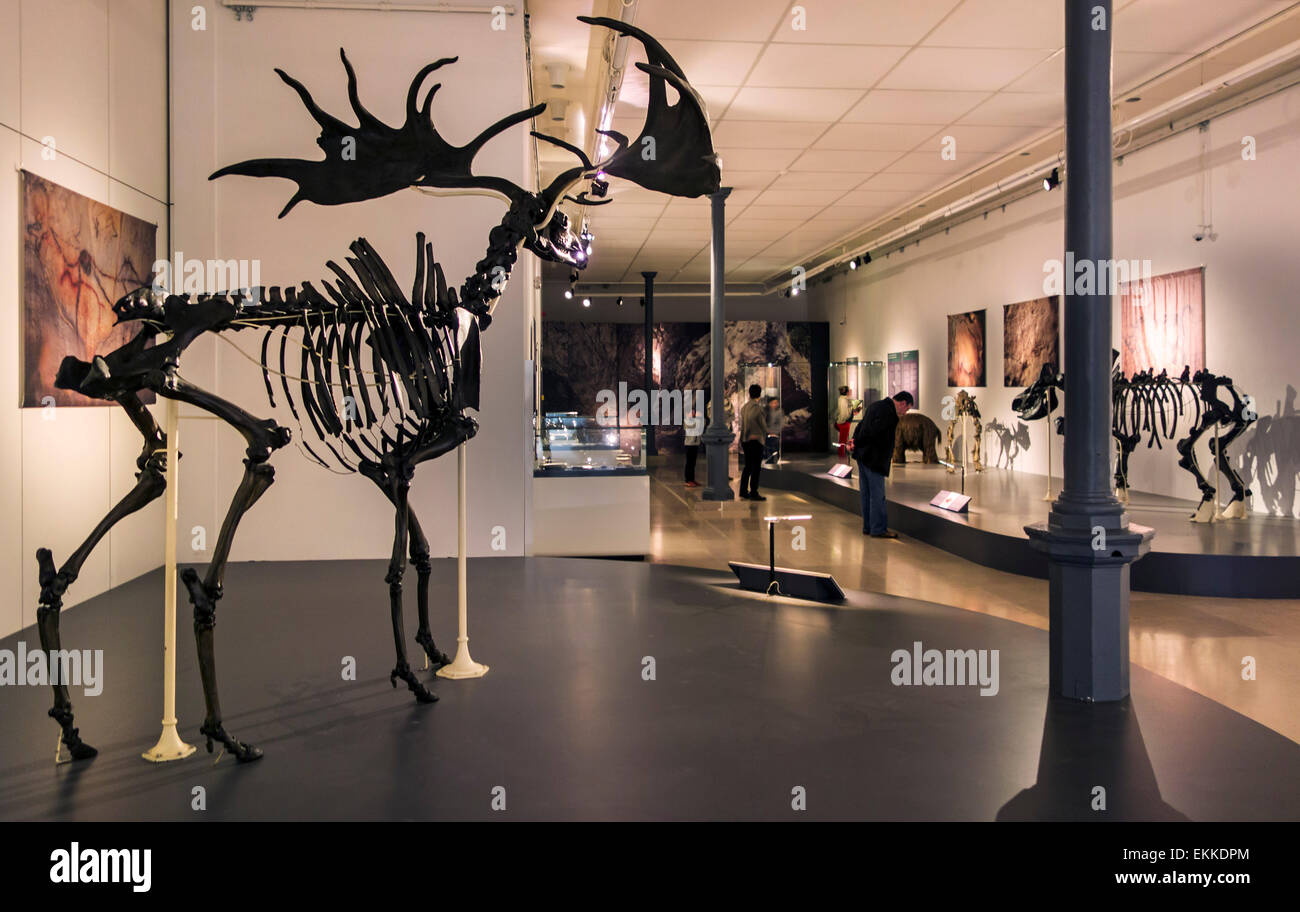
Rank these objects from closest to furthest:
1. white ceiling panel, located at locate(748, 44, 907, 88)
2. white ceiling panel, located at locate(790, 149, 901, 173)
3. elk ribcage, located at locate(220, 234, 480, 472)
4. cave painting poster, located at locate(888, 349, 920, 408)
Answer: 1. elk ribcage, located at locate(220, 234, 480, 472)
2. white ceiling panel, located at locate(748, 44, 907, 88)
3. white ceiling panel, located at locate(790, 149, 901, 173)
4. cave painting poster, located at locate(888, 349, 920, 408)

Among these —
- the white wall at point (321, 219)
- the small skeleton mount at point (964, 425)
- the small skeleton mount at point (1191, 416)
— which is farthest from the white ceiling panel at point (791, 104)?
the small skeleton mount at point (964, 425)

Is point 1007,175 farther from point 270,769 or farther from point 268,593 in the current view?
point 270,769

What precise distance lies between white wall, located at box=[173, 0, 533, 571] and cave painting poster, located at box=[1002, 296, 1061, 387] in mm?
8549

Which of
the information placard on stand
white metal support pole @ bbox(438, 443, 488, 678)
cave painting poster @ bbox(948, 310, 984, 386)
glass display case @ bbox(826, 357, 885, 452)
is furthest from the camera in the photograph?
glass display case @ bbox(826, 357, 885, 452)

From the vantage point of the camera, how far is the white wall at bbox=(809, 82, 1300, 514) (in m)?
9.70

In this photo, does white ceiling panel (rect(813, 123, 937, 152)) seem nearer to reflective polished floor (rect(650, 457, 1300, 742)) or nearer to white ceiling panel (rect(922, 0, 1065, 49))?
white ceiling panel (rect(922, 0, 1065, 49))

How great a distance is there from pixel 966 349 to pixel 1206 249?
621 cm

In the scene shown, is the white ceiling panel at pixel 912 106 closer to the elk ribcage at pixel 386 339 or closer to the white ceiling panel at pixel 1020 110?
the white ceiling panel at pixel 1020 110

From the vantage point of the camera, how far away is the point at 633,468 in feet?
30.2

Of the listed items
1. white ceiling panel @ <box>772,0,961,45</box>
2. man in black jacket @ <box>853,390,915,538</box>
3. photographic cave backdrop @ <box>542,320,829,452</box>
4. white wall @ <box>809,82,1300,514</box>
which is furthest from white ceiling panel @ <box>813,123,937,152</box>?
photographic cave backdrop @ <box>542,320,829,452</box>

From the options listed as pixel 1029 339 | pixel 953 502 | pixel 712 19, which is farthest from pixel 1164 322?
pixel 712 19

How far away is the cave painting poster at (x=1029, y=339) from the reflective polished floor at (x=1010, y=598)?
3779mm

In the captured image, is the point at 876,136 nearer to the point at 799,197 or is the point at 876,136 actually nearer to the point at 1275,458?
the point at 799,197
